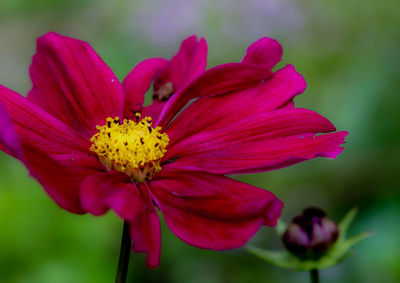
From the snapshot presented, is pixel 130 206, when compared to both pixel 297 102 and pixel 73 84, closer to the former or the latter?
pixel 73 84

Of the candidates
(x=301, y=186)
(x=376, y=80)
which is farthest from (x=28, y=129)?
(x=376, y=80)

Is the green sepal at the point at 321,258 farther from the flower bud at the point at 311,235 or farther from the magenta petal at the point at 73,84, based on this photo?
the magenta petal at the point at 73,84

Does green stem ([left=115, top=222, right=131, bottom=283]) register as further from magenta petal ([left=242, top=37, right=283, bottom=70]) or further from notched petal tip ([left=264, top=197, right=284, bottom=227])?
magenta petal ([left=242, top=37, right=283, bottom=70])

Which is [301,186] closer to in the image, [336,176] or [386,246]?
[336,176]

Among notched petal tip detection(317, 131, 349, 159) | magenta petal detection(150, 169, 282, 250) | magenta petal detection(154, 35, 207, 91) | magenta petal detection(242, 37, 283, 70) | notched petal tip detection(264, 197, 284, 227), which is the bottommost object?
magenta petal detection(150, 169, 282, 250)

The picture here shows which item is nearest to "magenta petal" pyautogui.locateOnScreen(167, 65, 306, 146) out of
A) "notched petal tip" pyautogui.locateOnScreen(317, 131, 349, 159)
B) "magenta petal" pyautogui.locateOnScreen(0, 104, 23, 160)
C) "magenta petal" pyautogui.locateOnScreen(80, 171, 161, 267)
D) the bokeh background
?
"notched petal tip" pyautogui.locateOnScreen(317, 131, 349, 159)
